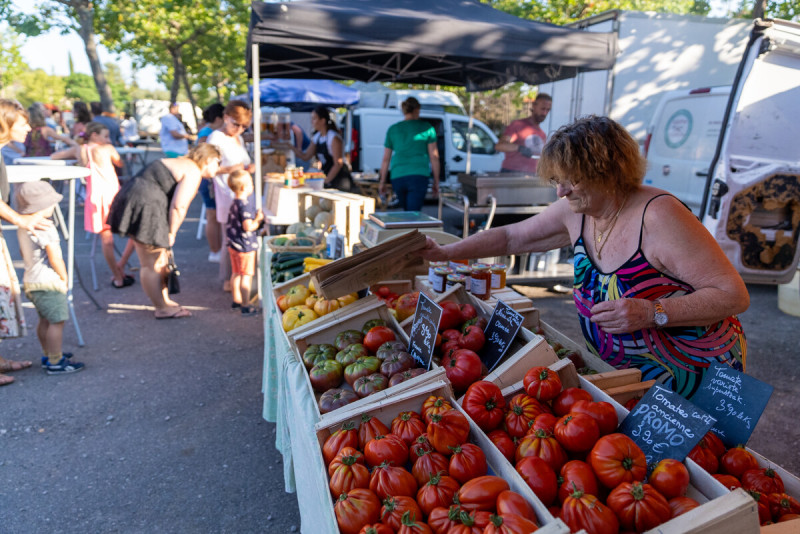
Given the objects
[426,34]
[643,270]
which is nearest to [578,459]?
[643,270]

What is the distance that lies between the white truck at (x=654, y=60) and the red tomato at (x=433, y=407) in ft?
23.6

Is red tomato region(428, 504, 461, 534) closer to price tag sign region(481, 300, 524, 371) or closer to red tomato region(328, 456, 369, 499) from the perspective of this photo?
red tomato region(328, 456, 369, 499)

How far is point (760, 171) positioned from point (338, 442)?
5.12 m

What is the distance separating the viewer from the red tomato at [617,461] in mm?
1330

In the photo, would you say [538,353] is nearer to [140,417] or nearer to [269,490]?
[269,490]

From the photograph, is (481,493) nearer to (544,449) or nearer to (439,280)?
(544,449)

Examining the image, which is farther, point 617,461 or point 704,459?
point 704,459

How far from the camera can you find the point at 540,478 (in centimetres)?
136

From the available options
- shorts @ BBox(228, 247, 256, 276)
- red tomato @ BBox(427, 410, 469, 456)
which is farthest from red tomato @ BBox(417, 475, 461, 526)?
shorts @ BBox(228, 247, 256, 276)

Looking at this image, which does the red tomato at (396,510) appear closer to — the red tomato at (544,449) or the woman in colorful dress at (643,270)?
the red tomato at (544,449)

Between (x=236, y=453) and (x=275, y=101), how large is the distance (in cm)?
1120

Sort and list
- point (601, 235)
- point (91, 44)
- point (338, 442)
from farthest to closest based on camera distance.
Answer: point (91, 44) < point (601, 235) < point (338, 442)

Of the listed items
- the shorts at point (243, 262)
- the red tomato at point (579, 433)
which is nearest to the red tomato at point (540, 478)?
the red tomato at point (579, 433)

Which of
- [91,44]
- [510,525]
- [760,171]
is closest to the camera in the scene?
[510,525]
